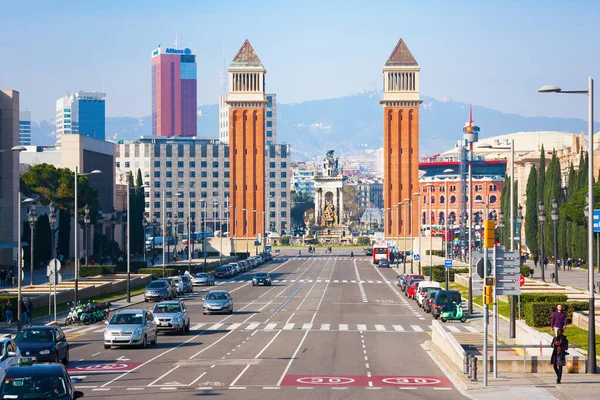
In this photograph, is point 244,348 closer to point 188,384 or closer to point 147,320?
point 147,320

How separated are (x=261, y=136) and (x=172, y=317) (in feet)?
441

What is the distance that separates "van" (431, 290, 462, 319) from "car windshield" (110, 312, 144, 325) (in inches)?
753

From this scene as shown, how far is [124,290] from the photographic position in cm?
7944

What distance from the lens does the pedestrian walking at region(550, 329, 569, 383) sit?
2833 centimetres

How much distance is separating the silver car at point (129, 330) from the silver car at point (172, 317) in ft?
13.4

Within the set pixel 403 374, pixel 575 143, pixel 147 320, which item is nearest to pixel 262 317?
pixel 147 320

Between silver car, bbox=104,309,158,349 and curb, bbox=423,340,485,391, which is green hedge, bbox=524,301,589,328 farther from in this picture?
silver car, bbox=104,309,158,349

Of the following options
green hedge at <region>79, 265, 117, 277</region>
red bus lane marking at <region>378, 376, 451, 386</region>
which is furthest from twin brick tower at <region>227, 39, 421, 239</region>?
red bus lane marking at <region>378, 376, 451, 386</region>

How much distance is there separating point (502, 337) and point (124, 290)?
42511mm

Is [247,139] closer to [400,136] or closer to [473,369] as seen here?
[400,136]

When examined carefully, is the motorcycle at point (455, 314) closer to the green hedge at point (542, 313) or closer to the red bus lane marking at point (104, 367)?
the green hedge at point (542, 313)

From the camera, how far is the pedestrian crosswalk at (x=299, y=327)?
1886 inches

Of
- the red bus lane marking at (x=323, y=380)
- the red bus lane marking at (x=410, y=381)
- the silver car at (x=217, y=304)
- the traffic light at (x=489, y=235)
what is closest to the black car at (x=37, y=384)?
the red bus lane marking at (x=323, y=380)

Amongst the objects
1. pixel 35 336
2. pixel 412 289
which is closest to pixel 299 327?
pixel 35 336
